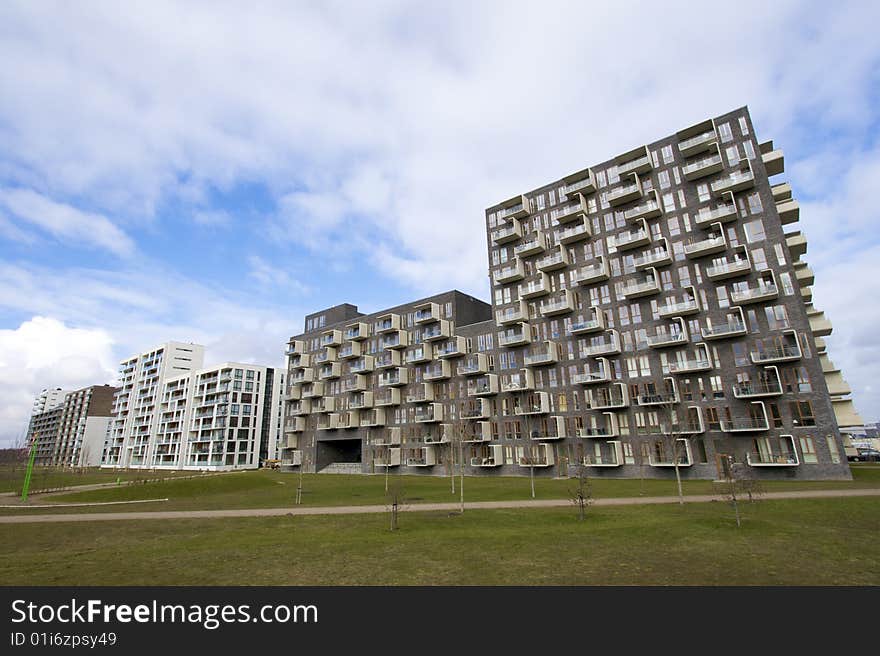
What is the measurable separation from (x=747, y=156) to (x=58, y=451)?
245778 millimetres

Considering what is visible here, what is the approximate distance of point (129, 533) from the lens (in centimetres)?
2180

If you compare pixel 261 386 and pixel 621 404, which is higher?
pixel 261 386

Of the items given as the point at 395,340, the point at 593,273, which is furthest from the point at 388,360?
the point at 593,273

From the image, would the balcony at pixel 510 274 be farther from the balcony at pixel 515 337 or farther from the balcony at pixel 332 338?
the balcony at pixel 332 338

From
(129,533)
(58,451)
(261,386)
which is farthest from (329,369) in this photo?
(58,451)

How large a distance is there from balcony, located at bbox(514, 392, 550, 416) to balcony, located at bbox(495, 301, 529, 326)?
1168 cm

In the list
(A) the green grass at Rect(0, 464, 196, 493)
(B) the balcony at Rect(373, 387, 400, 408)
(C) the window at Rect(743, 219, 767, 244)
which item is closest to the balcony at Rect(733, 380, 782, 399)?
(C) the window at Rect(743, 219, 767, 244)

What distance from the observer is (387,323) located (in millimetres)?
91625

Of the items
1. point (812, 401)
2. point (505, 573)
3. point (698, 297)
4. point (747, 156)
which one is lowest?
point (505, 573)

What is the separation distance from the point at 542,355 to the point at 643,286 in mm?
16718

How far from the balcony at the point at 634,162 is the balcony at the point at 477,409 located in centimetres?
3938

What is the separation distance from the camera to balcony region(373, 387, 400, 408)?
277 feet
